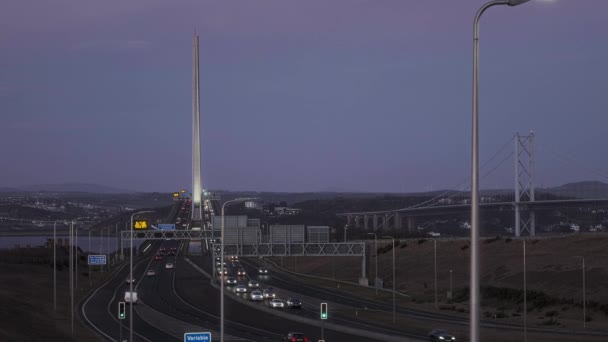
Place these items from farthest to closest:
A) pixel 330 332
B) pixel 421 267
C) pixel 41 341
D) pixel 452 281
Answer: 1. pixel 421 267
2. pixel 452 281
3. pixel 330 332
4. pixel 41 341

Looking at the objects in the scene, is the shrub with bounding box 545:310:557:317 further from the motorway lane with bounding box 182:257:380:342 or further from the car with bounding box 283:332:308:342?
the car with bounding box 283:332:308:342

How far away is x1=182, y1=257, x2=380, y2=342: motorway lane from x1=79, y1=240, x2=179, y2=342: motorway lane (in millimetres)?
4836

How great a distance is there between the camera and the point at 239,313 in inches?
2657

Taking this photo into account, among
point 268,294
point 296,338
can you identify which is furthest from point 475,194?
point 268,294

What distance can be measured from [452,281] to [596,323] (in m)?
32.7

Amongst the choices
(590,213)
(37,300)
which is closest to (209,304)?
(37,300)

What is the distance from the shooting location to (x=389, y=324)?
196 ft

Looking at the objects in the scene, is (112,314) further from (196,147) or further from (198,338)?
(196,147)

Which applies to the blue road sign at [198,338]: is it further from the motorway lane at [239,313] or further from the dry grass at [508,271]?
the dry grass at [508,271]

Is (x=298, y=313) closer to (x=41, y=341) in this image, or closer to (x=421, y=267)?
(x=41, y=341)

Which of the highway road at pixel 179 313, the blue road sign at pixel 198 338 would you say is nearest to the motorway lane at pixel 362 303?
the highway road at pixel 179 313

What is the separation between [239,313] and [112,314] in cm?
906

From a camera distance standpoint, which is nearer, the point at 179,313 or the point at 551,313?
the point at 179,313

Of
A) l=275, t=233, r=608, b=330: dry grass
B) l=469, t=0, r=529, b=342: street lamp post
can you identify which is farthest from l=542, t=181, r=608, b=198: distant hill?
l=469, t=0, r=529, b=342: street lamp post
